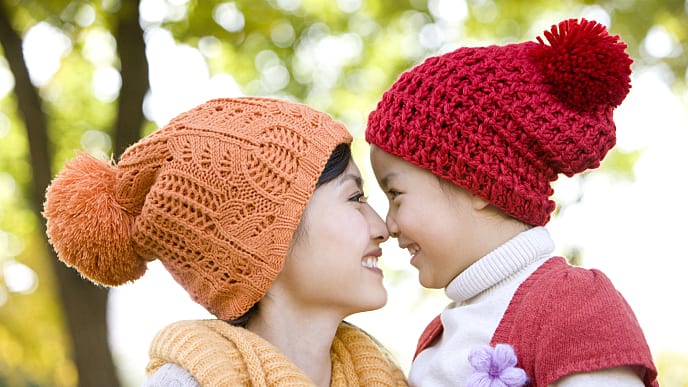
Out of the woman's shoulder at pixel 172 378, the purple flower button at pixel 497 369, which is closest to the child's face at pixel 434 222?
the purple flower button at pixel 497 369

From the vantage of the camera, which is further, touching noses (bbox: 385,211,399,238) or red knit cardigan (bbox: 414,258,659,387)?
touching noses (bbox: 385,211,399,238)

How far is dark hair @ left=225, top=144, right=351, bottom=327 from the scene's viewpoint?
98.7 inches

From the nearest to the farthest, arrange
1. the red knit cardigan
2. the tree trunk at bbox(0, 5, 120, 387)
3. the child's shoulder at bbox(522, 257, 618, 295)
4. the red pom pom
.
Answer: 1. the red knit cardigan
2. the child's shoulder at bbox(522, 257, 618, 295)
3. the red pom pom
4. the tree trunk at bbox(0, 5, 120, 387)

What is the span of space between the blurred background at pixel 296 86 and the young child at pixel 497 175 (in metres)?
3.82

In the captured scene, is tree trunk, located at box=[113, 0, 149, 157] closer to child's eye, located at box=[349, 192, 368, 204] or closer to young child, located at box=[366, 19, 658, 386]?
child's eye, located at box=[349, 192, 368, 204]

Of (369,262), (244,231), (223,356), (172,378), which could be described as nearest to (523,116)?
(369,262)

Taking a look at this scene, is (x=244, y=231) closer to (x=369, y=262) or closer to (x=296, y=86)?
(x=369, y=262)

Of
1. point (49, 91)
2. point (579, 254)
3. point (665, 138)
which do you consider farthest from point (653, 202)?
point (49, 91)

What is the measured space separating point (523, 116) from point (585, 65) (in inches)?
9.0

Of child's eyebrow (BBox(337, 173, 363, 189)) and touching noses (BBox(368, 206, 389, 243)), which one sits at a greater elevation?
child's eyebrow (BBox(337, 173, 363, 189))

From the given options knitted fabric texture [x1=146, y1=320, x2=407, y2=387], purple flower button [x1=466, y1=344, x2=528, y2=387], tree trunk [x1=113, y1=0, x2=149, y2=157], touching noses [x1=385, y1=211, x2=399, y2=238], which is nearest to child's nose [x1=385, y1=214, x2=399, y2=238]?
touching noses [x1=385, y1=211, x2=399, y2=238]

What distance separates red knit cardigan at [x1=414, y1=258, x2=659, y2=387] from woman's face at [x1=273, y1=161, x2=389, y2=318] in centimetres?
50

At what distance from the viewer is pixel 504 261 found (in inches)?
90.6

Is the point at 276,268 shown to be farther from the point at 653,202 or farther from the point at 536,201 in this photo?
the point at 653,202
